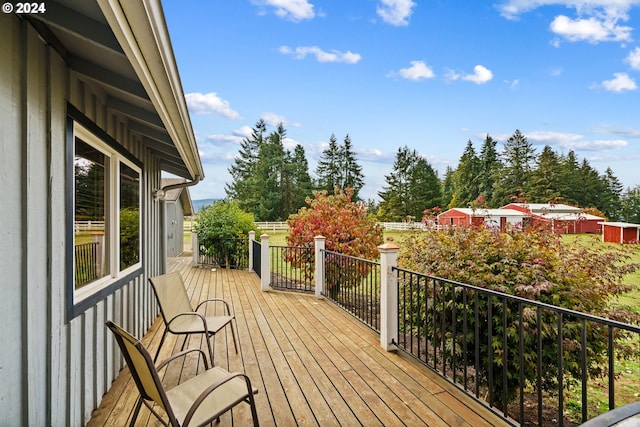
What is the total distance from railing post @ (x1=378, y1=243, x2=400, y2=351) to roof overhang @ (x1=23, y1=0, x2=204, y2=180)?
2.37m

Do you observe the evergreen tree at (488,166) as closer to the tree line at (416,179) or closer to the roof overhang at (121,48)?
the tree line at (416,179)

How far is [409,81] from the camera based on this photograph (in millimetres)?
17766

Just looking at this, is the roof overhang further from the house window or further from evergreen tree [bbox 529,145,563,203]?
evergreen tree [bbox 529,145,563,203]

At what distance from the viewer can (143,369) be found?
172 cm

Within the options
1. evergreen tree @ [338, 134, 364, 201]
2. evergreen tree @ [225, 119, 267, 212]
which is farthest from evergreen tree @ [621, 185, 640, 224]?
evergreen tree @ [225, 119, 267, 212]

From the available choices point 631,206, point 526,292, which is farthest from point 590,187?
point 526,292

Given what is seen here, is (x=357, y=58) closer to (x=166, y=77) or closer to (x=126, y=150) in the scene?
(x=126, y=150)

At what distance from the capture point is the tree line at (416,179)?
3156cm

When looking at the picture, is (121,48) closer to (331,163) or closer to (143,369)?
(143,369)

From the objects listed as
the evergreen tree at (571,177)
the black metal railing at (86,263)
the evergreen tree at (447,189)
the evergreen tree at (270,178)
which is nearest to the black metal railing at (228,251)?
the black metal railing at (86,263)

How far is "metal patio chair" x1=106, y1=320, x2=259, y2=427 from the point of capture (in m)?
1.59
